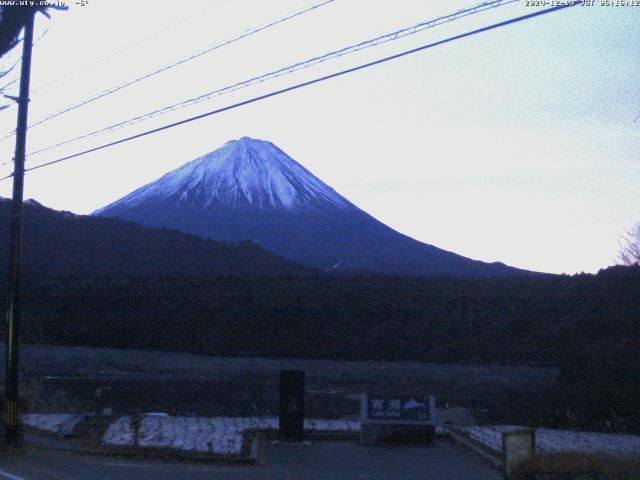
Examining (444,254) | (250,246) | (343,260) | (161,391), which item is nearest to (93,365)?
(161,391)

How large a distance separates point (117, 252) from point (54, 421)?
64.1m

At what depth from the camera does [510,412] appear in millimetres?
30156

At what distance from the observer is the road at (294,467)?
14430mm

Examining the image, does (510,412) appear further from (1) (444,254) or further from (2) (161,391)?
(1) (444,254)

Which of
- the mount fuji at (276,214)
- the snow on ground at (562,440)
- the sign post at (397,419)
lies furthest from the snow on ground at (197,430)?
the mount fuji at (276,214)

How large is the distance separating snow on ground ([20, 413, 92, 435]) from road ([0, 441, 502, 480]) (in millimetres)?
2118

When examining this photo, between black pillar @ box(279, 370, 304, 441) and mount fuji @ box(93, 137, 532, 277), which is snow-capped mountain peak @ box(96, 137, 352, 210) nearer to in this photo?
mount fuji @ box(93, 137, 532, 277)

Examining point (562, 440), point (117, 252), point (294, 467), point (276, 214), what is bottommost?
point (294, 467)

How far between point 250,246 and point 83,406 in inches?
2540

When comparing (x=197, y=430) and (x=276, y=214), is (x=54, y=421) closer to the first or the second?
(x=197, y=430)

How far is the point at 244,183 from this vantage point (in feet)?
424

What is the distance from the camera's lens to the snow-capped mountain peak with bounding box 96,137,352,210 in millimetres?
127000

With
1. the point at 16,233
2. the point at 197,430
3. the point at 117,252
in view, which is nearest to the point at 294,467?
the point at 197,430

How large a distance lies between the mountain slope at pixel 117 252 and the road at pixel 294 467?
58678mm
